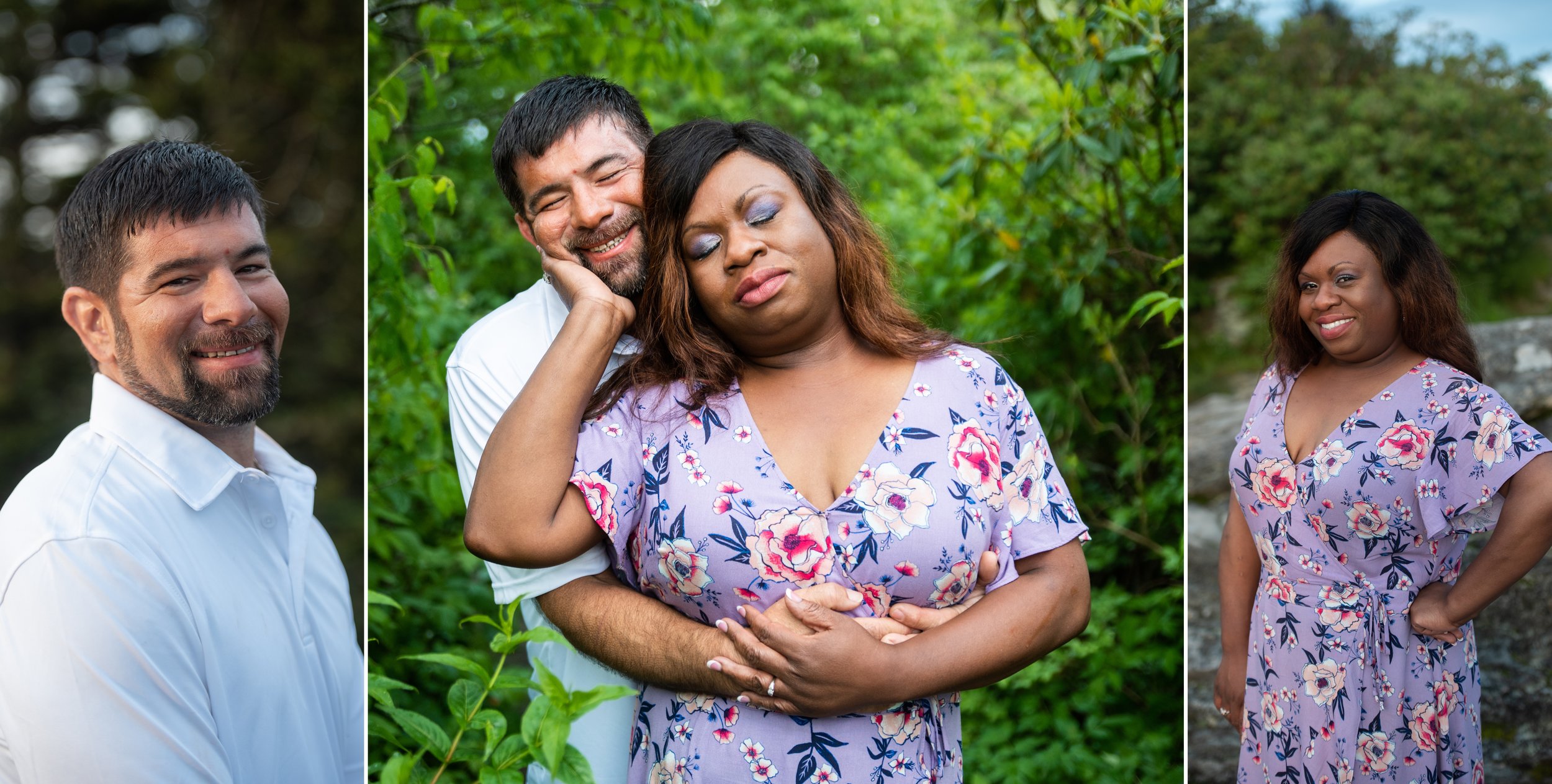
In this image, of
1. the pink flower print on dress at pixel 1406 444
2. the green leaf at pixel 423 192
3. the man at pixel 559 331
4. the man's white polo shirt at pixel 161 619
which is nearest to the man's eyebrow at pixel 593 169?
the man at pixel 559 331

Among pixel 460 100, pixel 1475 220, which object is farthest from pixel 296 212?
pixel 1475 220

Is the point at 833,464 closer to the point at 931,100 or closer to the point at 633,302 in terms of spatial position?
the point at 633,302

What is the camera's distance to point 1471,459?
2.02m

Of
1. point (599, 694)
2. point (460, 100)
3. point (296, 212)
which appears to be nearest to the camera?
point (599, 694)

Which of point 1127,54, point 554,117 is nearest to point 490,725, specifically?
point 554,117

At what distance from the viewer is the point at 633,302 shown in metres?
1.82

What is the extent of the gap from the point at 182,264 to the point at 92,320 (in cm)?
15

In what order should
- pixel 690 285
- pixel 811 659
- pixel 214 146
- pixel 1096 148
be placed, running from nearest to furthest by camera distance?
pixel 811 659 → pixel 690 285 → pixel 214 146 → pixel 1096 148

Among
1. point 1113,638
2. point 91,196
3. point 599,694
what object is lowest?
point 1113,638

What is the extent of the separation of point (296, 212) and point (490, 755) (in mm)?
1994

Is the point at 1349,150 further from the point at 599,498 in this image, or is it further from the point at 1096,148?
the point at 599,498

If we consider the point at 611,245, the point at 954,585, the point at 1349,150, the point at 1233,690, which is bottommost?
the point at 1233,690

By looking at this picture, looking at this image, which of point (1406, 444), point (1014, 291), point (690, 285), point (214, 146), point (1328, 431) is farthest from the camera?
point (1014, 291)

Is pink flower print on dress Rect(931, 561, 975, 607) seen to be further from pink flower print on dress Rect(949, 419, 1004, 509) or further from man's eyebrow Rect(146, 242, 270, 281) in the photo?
man's eyebrow Rect(146, 242, 270, 281)
